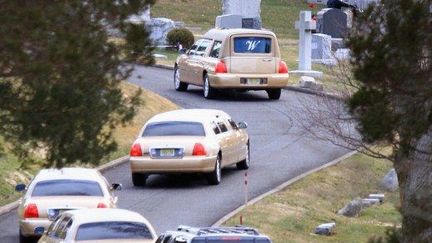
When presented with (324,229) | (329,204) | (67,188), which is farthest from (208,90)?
(67,188)

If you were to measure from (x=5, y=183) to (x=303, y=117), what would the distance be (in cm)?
722

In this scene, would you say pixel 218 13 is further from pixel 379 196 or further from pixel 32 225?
pixel 32 225

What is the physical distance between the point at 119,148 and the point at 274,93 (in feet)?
27.8

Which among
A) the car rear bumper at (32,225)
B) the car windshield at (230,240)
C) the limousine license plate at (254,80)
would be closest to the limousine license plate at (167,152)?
the car rear bumper at (32,225)

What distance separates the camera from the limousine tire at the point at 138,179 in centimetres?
2797

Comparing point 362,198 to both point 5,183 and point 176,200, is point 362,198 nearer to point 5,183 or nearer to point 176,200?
point 176,200

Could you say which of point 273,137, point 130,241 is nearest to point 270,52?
point 273,137

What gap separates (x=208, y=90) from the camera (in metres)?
39.0

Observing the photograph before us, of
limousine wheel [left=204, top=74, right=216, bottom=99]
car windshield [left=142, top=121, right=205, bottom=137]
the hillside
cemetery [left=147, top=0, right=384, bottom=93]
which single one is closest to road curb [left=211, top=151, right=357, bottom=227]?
cemetery [left=147, top=0, right=384, bottom=93]

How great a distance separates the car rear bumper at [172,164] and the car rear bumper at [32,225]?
5195mm

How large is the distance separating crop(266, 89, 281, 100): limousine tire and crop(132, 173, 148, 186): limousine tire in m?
11.6

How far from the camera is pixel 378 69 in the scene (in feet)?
43.1

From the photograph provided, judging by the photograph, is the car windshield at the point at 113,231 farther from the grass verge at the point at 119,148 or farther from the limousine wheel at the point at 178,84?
the limousine wheel at the point at 178,84

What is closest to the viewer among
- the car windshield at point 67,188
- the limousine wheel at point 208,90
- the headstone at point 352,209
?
the car windshield at point 67,188
